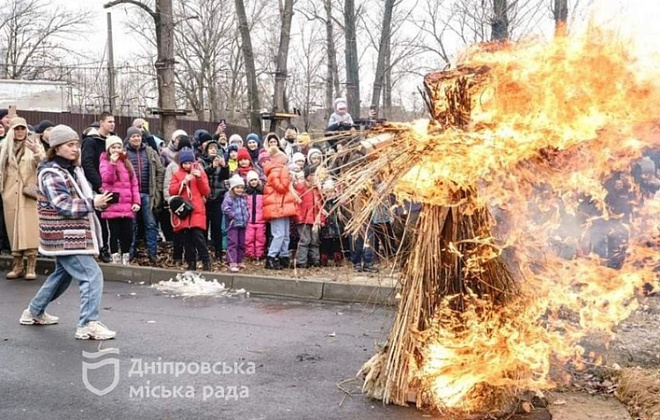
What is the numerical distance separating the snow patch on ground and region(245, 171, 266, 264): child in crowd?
1264 mm

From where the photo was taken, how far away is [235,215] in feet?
33.3

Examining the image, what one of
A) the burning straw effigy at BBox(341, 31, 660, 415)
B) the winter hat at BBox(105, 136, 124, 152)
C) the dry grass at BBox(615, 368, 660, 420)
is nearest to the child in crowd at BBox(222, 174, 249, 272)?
the winter hat at BBox(105, 136, 124, 152)

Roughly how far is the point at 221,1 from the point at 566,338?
35789 mm

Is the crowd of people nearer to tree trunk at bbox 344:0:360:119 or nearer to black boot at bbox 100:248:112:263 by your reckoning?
black boot at bbox 100:248:112:263

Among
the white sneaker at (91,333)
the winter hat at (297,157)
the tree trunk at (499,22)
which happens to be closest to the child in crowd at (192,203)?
the winter hat at (297,157)

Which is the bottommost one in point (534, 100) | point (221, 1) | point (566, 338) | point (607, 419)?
point (607, 419)

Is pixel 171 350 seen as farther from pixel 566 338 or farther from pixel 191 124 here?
pixel 191 124

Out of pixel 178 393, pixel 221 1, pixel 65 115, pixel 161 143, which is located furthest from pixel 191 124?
pixel 178 393

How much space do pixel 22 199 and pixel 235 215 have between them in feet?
9.29

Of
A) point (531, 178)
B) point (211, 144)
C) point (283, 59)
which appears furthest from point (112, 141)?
point (283, 59)

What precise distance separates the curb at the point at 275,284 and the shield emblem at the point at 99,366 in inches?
116

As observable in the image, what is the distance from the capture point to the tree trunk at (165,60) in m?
13.2

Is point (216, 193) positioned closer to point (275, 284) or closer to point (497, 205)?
point (275, 284)

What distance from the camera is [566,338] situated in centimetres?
489
